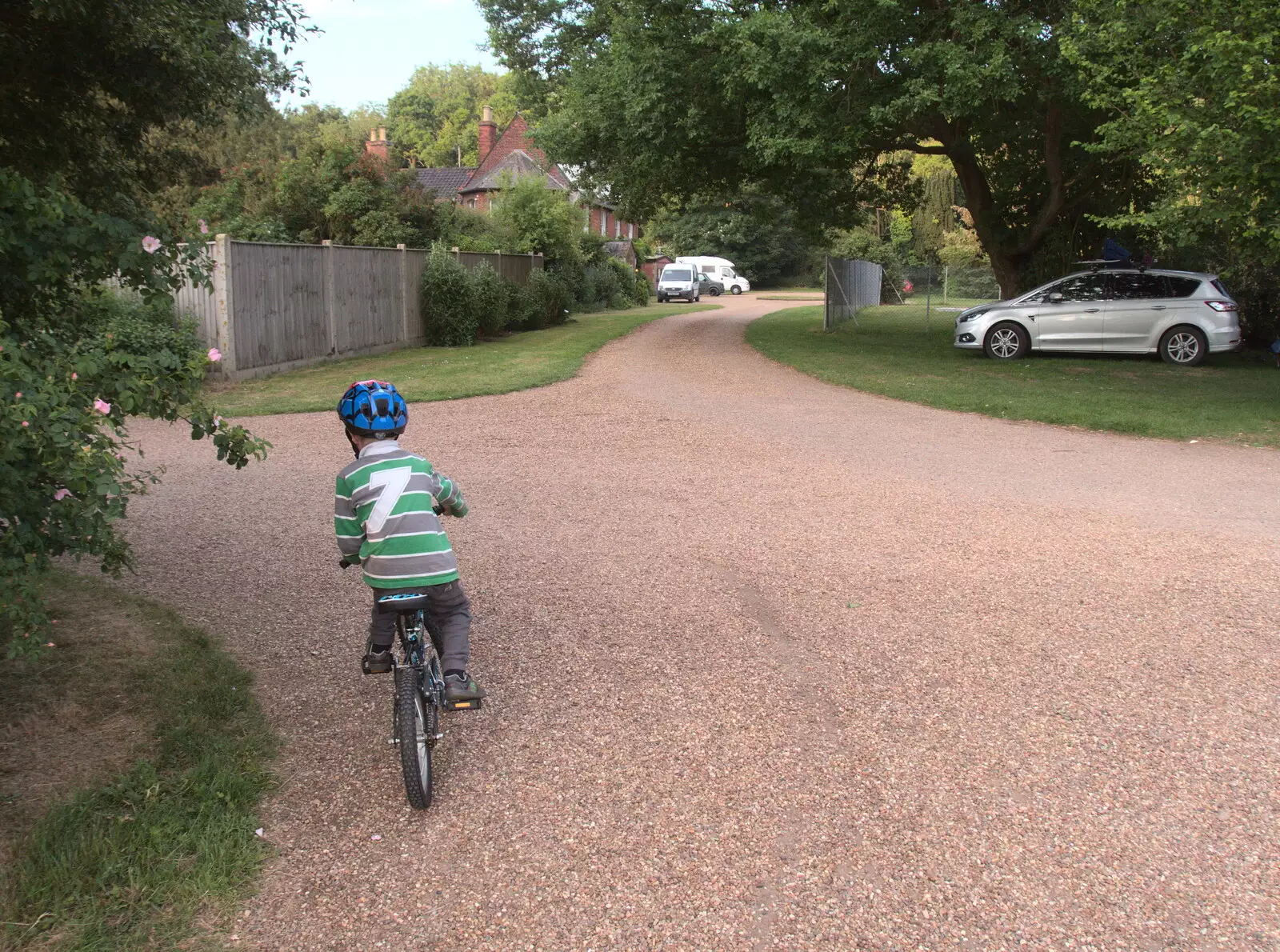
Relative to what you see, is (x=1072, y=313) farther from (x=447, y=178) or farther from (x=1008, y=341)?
(x=447, y=178)

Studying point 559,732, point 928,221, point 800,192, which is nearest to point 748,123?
point 800,192

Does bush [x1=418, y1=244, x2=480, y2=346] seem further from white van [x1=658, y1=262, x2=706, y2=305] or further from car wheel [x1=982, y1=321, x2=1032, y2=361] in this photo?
white van [x1=658, y1=262, x2=706, y2=305]

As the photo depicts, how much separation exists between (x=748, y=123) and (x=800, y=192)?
4039 mm

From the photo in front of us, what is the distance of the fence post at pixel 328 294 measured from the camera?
17.8 metres

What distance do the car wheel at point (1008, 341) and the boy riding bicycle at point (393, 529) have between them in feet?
54.0

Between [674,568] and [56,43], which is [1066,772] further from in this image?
[56,43]

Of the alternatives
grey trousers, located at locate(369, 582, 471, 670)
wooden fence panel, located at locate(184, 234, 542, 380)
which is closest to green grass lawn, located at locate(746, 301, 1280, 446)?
wooden fence panel, located at locate(184, 234, 542, 380)

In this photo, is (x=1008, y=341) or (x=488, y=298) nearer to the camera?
(x=1008, y=341)

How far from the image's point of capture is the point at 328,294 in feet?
58.9

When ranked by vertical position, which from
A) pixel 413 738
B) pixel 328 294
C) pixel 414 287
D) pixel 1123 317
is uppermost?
pixel 414 287

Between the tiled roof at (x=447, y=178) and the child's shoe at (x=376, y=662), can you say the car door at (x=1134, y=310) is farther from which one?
the tiled roof at (x=447, y=178)

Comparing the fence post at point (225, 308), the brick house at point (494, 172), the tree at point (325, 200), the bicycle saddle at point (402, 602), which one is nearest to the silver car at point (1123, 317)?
the fence post at point (225, 308)

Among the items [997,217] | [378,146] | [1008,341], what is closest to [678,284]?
[378,146]

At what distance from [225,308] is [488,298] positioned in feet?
25.0
